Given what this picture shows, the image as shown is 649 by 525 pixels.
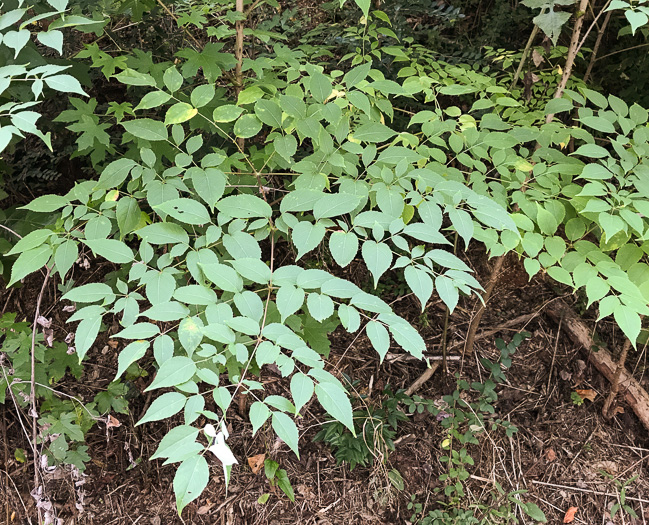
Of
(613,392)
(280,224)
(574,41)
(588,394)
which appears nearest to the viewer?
(280,224)

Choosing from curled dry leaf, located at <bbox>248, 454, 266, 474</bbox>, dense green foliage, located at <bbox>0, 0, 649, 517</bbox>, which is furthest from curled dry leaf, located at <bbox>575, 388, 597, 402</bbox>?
curled dry leaf, located at <bbox>248, 454, 266, 474</bbox>

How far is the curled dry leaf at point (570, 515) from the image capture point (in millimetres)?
2182

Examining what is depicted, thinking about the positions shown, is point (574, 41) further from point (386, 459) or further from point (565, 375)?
point (386, 459)

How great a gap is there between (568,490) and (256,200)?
2.18 m

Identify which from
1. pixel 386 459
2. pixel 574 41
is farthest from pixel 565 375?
pixel 574 41

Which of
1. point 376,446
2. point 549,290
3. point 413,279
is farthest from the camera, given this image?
point 549,290

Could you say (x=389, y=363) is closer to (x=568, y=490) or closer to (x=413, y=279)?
(x=568, y=490)

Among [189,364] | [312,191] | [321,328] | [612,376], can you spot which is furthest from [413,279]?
[612,376]

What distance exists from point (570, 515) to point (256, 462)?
1.53 meters

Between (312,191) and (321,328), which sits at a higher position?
(312,191)

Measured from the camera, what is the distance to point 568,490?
226 centimetres

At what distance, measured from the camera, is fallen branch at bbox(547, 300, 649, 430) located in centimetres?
239

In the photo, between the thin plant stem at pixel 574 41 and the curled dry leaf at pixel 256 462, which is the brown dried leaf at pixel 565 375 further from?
the curled dry leaf at pixel 256 462

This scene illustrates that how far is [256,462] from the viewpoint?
228 cm
